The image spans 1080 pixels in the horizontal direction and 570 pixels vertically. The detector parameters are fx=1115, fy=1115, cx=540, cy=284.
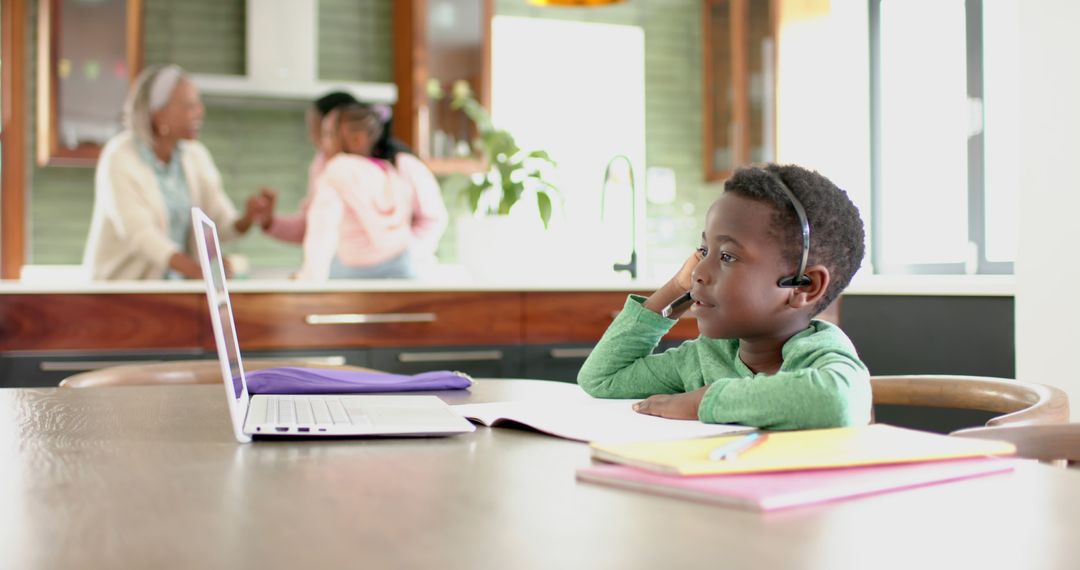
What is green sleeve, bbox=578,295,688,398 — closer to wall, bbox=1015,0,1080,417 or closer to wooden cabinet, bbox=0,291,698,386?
wall, bbox=1015,0,1080,417

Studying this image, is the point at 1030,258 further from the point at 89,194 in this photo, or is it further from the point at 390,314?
the point at 89,194

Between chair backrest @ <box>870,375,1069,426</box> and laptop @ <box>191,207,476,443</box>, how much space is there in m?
0.74

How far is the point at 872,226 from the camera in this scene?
210 inches

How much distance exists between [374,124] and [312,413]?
289cm

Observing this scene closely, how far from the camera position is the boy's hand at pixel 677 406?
1.12 meters

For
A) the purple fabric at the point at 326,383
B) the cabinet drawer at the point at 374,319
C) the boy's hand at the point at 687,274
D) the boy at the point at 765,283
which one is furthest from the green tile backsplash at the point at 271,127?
the boy at the point at 765,283

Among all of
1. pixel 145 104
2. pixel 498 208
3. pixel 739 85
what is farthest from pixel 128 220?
pixel 739 85

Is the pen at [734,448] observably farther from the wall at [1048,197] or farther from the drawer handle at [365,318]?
the drawer handle at [365,318]

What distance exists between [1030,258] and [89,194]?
4676mm

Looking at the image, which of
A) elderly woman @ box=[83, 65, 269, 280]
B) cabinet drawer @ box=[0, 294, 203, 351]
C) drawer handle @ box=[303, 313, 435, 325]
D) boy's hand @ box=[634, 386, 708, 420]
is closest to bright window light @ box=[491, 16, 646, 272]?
elderly woman @ box=[83, 65, 269, 280]

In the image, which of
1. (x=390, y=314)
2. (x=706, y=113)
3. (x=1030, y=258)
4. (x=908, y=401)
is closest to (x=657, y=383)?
(x=908, y=401)

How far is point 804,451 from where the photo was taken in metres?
0.81

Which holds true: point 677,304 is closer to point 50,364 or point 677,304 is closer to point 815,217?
point 815,217

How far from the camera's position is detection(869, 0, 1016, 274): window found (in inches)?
174
